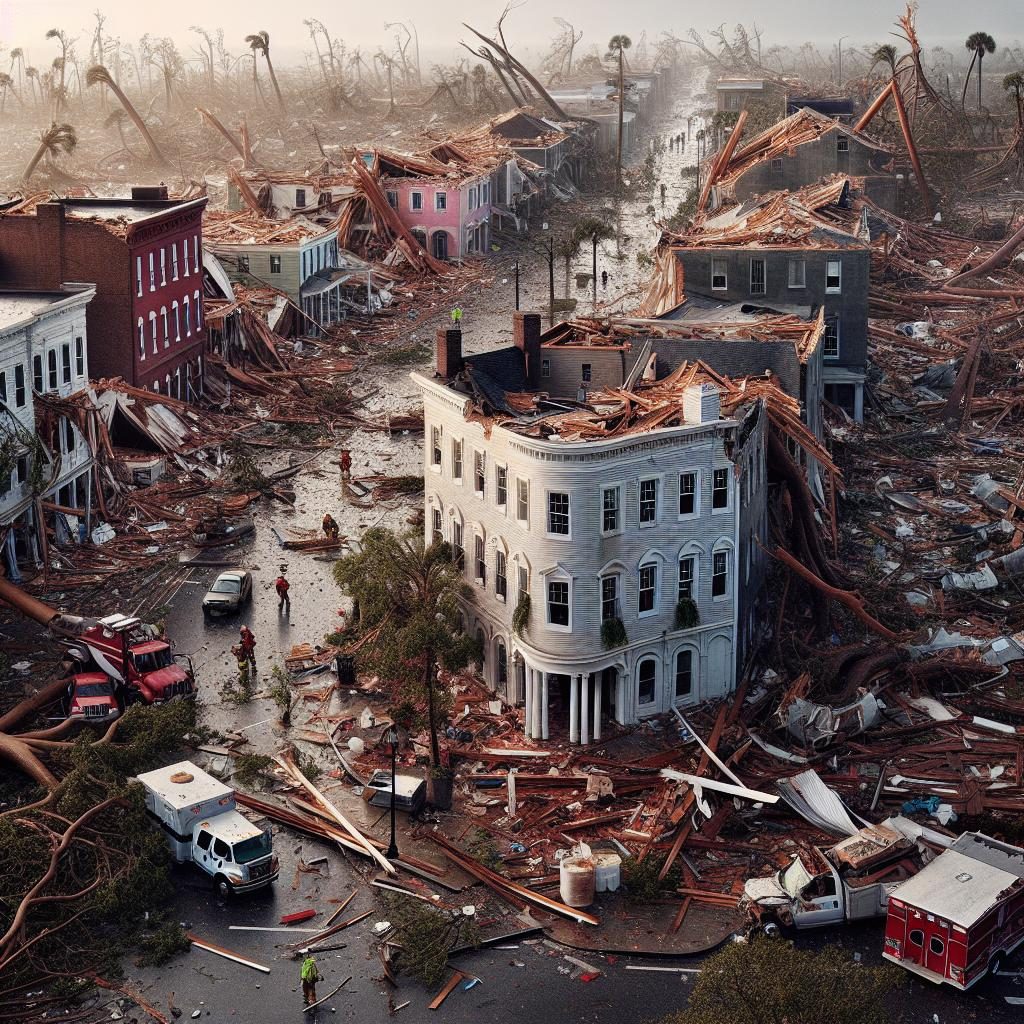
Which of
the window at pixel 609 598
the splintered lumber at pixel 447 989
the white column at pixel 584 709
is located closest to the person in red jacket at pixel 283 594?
the white column at pixel 584 709

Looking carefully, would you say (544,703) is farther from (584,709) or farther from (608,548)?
(608,548)

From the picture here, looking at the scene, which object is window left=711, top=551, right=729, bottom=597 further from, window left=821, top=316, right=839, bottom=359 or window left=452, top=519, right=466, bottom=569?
window left=821, top=316, right=839, bottom=359

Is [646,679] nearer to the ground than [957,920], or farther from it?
farther from it

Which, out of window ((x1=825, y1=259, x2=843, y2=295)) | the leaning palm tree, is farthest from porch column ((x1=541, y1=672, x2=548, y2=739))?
the leaning palm tree

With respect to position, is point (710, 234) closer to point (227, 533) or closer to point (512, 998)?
point (227, 533)

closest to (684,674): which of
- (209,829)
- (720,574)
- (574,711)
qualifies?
(720,574)

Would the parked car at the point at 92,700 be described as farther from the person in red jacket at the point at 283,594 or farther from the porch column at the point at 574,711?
the porch column at the point at 574,711
